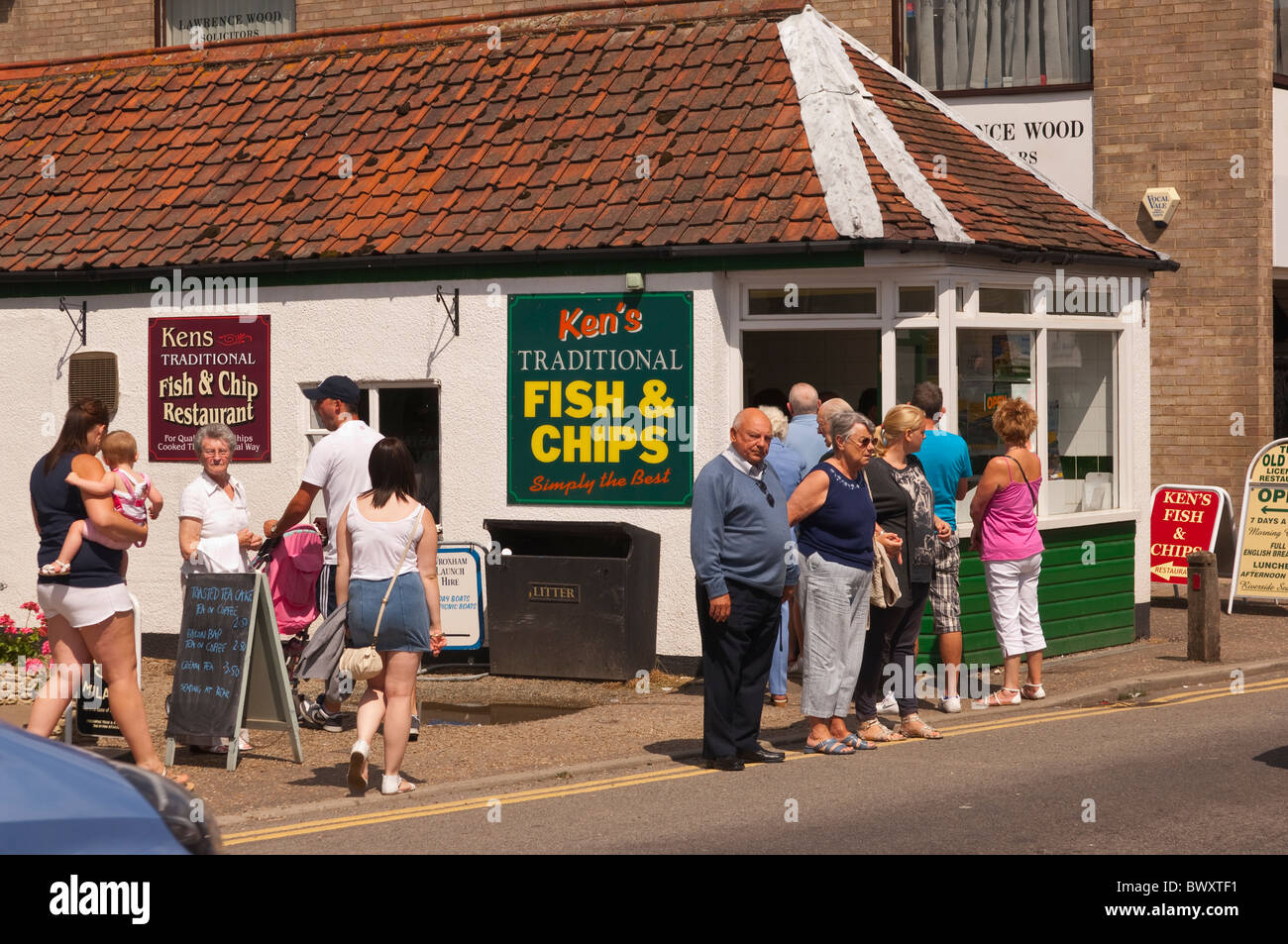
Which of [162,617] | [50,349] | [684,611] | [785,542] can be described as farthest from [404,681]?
[50,349]

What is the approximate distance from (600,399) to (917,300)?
2.41 metres

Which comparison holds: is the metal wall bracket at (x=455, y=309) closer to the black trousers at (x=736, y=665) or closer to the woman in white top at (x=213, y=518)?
the woman in white top at (x=213, y=518)

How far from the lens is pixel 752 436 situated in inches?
348

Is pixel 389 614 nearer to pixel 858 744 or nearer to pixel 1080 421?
pixel 858 744

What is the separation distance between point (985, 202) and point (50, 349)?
783 cm

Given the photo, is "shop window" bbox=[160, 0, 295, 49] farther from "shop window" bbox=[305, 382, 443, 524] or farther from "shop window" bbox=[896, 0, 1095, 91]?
"shop window" bbox=[305, 382, 443, 524]

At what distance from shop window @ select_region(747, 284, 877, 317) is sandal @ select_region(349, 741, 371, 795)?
5269 mm

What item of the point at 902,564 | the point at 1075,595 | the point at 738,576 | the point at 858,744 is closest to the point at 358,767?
the point at 738,576

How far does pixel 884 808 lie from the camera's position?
310 inches

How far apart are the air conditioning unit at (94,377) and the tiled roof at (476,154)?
0.79 metres

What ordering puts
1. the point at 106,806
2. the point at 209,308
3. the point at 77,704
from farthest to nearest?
1. the point at 209,308
2. the point at 77,704
3. the point at 106,806

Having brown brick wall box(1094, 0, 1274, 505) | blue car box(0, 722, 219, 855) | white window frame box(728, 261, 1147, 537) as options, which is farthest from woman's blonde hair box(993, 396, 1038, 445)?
blue car box(0, 722, 219, 855)

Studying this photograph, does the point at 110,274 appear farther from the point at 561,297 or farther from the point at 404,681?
the point at 404,681

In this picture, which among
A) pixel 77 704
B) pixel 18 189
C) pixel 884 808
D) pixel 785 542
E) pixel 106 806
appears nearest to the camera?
pixel 106 806
